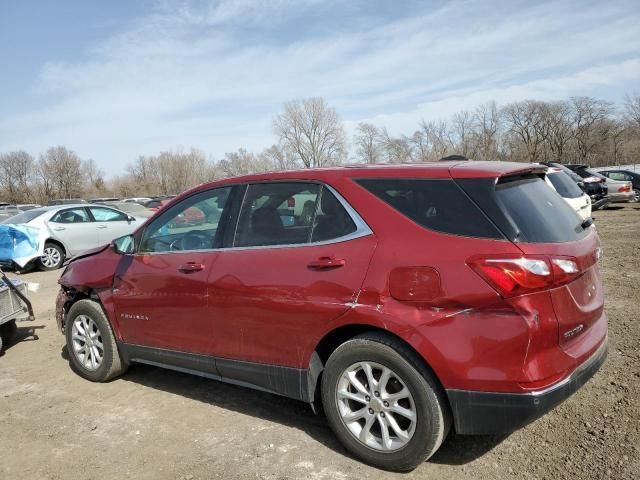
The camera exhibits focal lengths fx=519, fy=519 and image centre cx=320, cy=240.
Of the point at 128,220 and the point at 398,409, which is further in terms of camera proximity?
the point at 128,220

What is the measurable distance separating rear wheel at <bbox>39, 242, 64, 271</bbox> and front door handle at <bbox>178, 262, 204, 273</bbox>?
9450 mm

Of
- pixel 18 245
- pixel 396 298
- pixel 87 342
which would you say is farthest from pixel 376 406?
pixel 18 245

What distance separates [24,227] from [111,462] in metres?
10.0

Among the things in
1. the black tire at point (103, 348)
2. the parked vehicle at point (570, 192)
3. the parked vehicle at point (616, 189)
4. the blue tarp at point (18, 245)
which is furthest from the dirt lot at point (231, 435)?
the parked vehicle at point (616, 189)

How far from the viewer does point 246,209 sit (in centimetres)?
380

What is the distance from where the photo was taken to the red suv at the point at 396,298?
2678 mm

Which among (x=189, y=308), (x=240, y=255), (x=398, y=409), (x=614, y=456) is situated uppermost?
(x=240, y=255)

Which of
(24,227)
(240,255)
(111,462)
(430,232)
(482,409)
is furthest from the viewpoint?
(24,227)

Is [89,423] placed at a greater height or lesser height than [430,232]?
lesser

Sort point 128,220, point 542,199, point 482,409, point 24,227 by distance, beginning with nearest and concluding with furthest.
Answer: point 482,409 → point 542,199 → point 24,227 → point 128,220

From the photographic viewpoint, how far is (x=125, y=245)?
4.47 meters

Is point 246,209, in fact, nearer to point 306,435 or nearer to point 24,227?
point 306,435

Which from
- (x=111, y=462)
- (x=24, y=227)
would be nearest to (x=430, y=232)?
(x=111, y=462)

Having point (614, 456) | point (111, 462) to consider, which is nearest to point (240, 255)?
point (111, 462)
